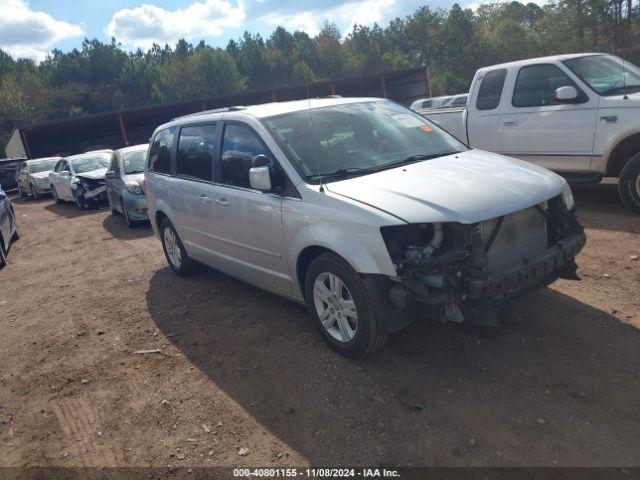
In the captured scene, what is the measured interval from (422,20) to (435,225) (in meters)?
95.0

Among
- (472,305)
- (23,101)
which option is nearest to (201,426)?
(472,305)

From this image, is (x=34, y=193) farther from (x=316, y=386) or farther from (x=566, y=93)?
(x=316, y=386)

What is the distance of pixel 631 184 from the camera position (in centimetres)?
663

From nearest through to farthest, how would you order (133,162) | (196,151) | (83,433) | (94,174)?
(83,433), (196,151), (133,162), (94,174)

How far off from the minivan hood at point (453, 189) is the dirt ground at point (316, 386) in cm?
108

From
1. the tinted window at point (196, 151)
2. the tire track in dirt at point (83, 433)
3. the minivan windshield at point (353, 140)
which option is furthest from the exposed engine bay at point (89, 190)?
the tire track in dirt at point (83, 433)

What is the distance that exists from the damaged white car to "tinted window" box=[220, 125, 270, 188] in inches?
421

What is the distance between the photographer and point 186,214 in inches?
236

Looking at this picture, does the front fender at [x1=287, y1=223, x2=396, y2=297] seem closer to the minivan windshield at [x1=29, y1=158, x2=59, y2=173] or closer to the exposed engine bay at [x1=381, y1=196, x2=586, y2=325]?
the exposed engine bay at [x1=381, y1=196, x2=586, y2=325]

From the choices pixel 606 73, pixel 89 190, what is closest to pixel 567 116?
pixel 606 73

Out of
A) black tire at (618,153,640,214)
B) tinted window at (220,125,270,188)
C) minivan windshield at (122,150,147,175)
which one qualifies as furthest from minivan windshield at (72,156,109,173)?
black tire at (618,153,640,214)

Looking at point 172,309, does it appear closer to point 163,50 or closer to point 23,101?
point 23,101

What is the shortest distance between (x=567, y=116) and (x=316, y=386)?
544 cm

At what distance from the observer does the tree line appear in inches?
2197
